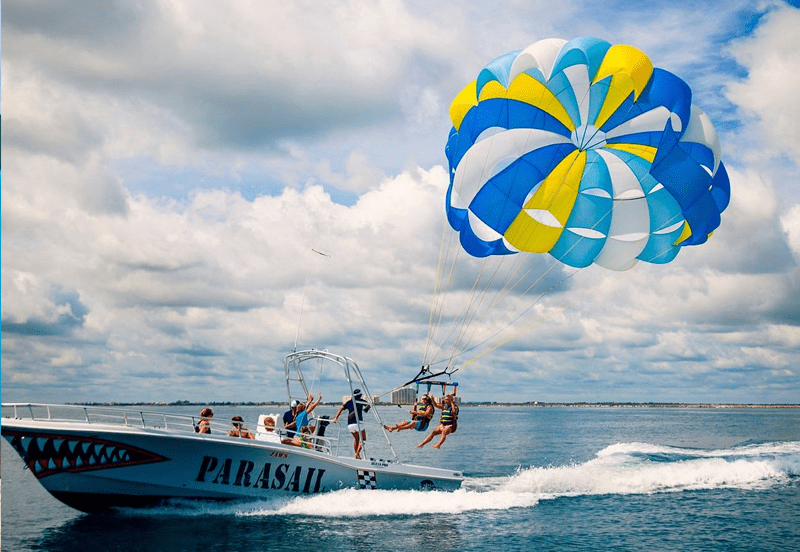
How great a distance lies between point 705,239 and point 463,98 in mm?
6072

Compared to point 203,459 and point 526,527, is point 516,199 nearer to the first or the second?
point 526,527

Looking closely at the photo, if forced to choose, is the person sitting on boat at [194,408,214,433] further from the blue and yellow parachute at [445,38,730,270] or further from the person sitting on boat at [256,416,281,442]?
the blue and yellow parachute at [445,38,730,270]

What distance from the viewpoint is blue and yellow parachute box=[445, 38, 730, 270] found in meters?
12.7

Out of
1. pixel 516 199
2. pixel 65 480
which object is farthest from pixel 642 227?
pixel 65 480

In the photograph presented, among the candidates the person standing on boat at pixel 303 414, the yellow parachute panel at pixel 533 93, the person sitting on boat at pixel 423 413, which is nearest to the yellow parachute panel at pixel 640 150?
the yellow parachute panel at pixel 533 93

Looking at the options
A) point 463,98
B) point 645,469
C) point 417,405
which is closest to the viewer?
point 417,405

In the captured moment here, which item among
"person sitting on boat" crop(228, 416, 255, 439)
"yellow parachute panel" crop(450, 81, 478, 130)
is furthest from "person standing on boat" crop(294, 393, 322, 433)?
"yellow parachute panel" crop(450, 81, 478, 130)

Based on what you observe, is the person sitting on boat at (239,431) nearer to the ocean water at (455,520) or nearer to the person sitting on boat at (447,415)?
the ocean water at (455,520)

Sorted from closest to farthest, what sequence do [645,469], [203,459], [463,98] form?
[203,459]
[463,98]
[645,469]

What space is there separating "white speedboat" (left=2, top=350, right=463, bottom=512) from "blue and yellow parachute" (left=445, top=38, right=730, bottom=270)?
4660 mm

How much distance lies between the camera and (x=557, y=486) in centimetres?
1720

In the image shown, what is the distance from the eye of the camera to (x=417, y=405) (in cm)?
1258

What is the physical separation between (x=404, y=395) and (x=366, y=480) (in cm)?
280

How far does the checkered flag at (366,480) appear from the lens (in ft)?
41.4
